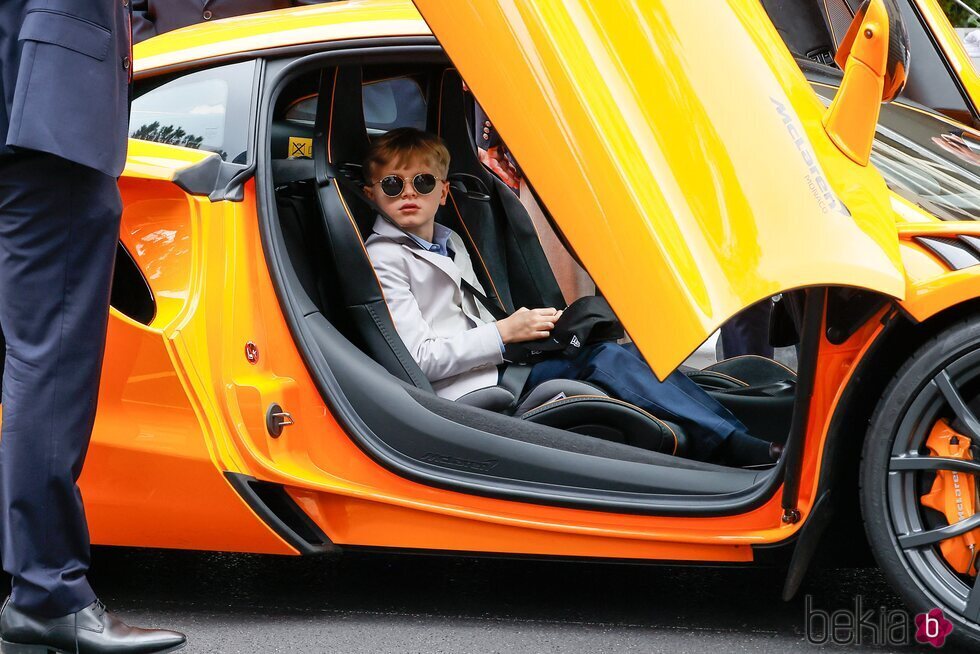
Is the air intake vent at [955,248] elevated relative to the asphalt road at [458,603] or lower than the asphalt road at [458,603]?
elevated

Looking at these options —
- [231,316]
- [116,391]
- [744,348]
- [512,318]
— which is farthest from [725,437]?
[744,348]

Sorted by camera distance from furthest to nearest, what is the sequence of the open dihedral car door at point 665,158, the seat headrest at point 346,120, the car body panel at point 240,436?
the seat headrest at point 346,120
the car body panel at point 240,436
the open dihedral car door at point 665,158

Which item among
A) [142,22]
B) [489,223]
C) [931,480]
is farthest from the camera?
[142,22]

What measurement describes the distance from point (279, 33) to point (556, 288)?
1.15 m

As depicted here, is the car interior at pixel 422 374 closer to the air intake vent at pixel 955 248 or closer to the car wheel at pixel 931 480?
the car wheel at pixel 931 480

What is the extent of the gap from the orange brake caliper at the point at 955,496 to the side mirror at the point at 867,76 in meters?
0.58

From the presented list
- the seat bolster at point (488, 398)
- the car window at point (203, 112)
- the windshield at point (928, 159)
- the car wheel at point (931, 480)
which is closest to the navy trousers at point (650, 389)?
the seat bolster at point (488, 398)

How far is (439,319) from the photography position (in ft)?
12.0

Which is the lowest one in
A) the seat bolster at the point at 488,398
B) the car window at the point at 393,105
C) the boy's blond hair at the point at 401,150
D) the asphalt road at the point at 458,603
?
the asphalt road at the point at 458,603

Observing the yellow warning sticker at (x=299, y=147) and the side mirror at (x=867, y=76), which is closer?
the side mirror at (x=867, y=76)

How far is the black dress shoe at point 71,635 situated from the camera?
102 inches

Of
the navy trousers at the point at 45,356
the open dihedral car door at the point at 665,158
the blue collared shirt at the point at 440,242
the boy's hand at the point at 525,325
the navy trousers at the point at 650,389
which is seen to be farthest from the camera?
the blue collared shirt at the point at 440,242

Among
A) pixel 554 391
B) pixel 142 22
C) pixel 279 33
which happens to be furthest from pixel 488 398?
pixel 142 22

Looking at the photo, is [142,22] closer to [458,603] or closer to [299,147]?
[299,147]
